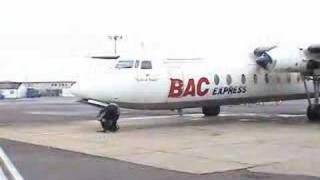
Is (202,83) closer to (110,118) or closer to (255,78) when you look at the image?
(255,78)

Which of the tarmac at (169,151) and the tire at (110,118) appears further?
the tire at (110,118)

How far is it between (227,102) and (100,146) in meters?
9.05

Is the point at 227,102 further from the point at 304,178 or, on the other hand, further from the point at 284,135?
the point at 304,178

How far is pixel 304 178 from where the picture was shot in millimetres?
9891

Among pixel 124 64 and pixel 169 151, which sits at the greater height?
pixel 124 64

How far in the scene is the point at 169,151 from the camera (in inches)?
553

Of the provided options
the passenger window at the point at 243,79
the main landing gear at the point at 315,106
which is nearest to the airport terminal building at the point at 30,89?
the passenger window at the point at 243,79

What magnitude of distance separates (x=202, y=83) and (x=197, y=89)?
0.38 metres

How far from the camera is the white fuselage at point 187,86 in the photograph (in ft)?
64.6

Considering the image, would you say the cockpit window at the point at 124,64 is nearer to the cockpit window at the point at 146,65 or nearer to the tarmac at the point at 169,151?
the cockpit window at the point at 146,65

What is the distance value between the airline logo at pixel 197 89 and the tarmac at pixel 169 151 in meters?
1.29

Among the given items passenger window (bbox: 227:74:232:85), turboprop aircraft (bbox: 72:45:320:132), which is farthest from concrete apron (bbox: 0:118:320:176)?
passenger window (bbox: 227:74:232:85)

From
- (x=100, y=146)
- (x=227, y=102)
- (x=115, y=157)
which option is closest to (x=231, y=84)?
(x=227, y=102)

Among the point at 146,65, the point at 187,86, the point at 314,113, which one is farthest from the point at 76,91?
the point at 314,113
